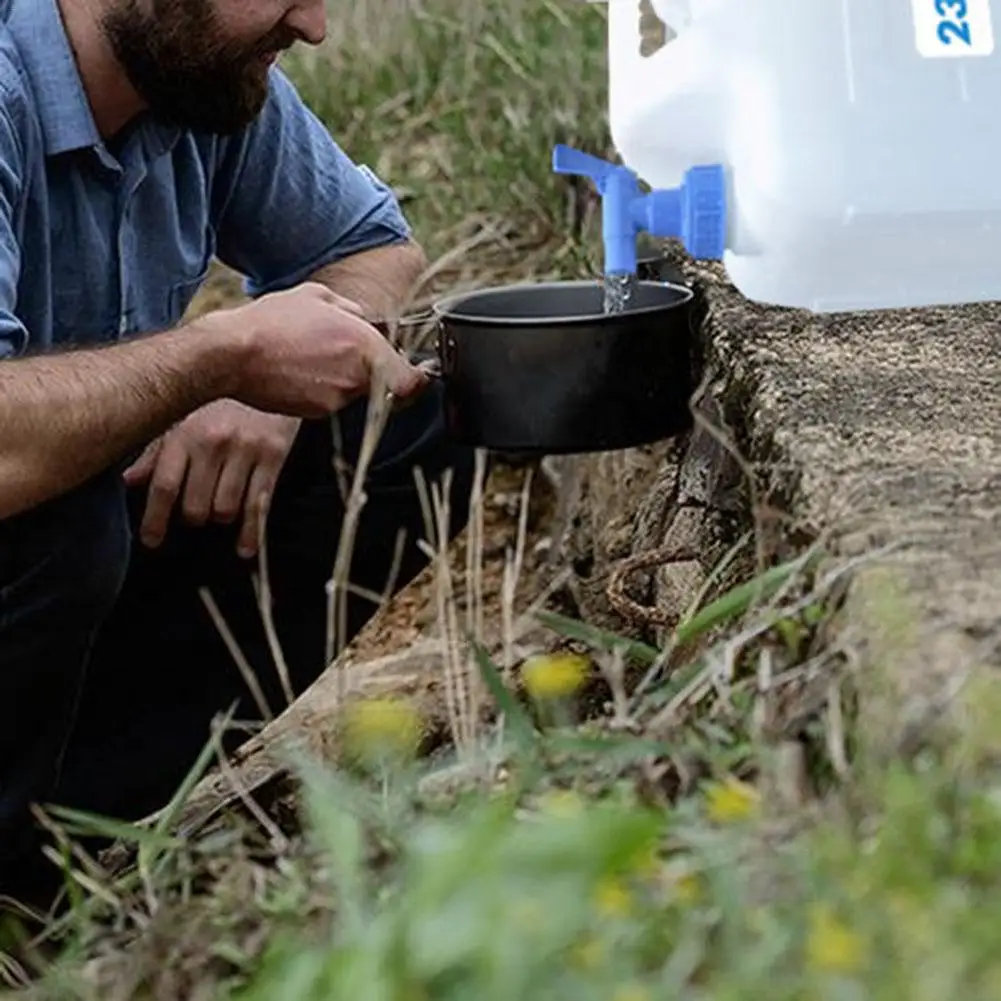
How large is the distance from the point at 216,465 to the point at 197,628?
311 mm

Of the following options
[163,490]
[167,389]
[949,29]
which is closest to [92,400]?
[167,389]

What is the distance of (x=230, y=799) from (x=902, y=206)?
102 cm

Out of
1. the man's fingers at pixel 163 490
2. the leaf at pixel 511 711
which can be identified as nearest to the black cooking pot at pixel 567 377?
the man's fingers at pixel 163 490

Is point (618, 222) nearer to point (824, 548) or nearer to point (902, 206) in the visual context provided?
point (902, 206)

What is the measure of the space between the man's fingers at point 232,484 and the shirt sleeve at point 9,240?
0.30 m

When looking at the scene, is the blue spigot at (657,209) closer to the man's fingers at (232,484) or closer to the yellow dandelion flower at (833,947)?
the man's fingers at (232,484)

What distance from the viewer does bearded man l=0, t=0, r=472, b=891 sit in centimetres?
247

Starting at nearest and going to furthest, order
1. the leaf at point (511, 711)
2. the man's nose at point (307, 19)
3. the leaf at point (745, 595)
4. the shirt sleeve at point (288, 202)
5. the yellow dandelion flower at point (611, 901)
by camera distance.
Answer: the yellow dandelion flower at point (611, 901)
the leaf at point (511, 711)
the leaf at point (745, 595)
the man's nose at point (307, 19)
the shirt sleeve at point (288, 202)

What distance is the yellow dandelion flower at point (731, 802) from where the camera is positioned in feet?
4.50

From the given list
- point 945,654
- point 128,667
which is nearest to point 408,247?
point 128,667

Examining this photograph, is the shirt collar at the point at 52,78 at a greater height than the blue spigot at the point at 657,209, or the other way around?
the shirt collar at the point at 52,78

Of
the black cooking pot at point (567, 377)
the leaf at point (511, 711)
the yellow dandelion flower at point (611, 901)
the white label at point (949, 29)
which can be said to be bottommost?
the leaf at point (511, 711)

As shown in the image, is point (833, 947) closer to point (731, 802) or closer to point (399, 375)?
point (731, 802)

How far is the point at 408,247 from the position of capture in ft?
10.5
